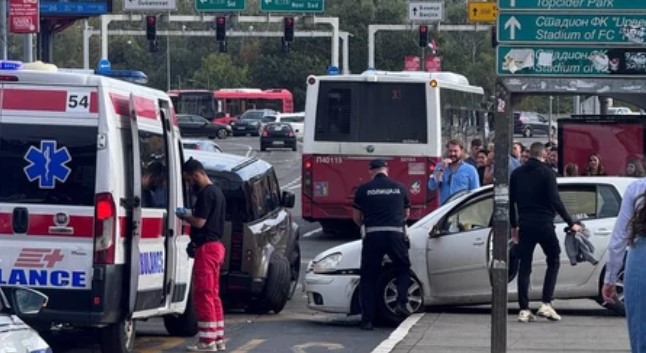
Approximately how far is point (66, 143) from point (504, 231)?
3.42m

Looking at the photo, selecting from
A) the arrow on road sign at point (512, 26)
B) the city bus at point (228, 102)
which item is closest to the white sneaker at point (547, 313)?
the arrow on road sign at point (512, 26)

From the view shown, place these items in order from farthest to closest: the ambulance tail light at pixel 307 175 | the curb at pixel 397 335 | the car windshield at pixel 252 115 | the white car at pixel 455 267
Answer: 1. the car windshield at pixel 252 115
2. the ambulance tail light at pixel 307 175
3. the white car at pixel 455 267
4. the curb at pixel 397 335

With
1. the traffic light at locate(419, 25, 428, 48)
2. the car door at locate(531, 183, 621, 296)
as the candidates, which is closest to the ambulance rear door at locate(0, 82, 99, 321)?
the car door at locate(531, 183, 621, 296)

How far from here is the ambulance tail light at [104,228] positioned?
1059 cm

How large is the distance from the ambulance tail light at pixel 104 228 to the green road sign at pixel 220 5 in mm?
39377

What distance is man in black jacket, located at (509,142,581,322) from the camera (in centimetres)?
1437

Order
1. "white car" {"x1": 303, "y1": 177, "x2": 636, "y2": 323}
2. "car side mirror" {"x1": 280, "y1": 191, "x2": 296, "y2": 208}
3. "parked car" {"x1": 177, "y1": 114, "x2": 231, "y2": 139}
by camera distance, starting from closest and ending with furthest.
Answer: "white car" {"x1": 303, "y1": 177, "x2": 636, "y2": 323}
"car side mirror" {"x1": 280, "y1": 191, "x2": 296, "y2": 208}
"parked car" {"x1": 177, "y1": 114, "x2": 231, "y2": 139}

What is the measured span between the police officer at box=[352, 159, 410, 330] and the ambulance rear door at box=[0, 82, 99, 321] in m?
4.38

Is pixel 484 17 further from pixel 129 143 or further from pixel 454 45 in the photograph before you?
pixel 454 45

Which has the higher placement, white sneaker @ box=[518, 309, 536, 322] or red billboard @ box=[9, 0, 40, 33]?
red billboard @ box=[9, 0, 40, 33]

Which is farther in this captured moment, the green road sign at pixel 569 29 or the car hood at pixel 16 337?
the green road sign at pixel 569 29

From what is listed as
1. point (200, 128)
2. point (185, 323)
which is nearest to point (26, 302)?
point (185, 323)

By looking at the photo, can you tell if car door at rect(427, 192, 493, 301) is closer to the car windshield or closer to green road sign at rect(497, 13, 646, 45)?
green road sign at rect(497, 13, 646, 45)

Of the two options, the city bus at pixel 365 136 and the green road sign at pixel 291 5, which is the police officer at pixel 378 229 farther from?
the green road sign at pixel 291 5
